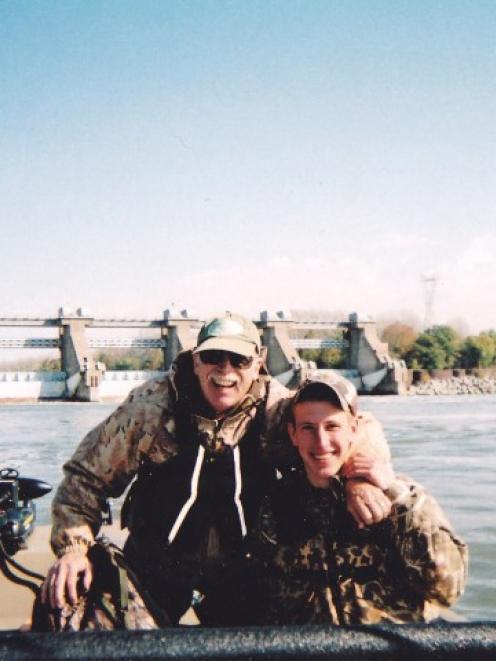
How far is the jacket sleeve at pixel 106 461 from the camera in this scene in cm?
225

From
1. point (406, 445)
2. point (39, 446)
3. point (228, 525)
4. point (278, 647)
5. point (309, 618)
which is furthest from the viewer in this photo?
point (39, 446)

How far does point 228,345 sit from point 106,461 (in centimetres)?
53

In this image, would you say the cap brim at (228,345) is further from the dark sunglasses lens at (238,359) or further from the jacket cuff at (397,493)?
the jacket cuff at (397,493)

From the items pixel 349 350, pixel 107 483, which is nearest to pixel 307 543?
pixel 107 483

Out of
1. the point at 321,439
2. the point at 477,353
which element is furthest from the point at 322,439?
the point at 477,353

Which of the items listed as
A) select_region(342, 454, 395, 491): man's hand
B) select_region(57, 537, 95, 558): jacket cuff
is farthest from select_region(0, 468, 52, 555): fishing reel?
select_region(342, 454, 395, 491): man's hand

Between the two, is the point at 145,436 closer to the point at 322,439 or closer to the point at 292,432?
the point at 292,432

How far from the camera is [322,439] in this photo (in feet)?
6.73

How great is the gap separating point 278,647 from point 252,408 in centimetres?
148

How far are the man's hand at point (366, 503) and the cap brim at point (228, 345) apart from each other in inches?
23.4

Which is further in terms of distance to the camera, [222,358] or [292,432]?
[222,358]

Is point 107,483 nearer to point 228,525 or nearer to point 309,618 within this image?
point 228,525

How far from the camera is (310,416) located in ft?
6.81

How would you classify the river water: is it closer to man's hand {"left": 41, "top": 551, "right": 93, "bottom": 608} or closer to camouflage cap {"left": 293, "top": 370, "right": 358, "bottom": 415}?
camouflage cap {"left": 293, "top": 370, "right": 358, "bottom": 415}
